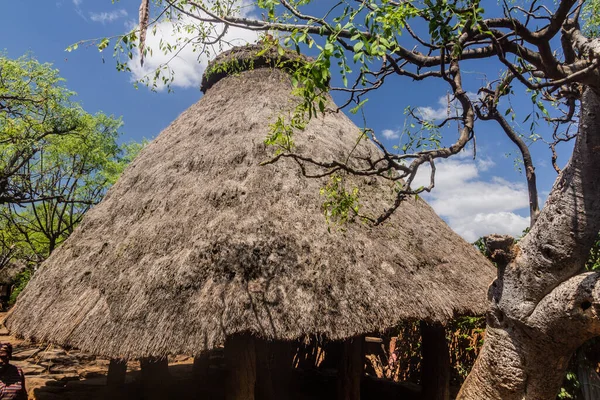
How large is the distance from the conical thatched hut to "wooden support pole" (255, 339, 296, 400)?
3.00 meters

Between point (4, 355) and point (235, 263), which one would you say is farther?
point (4, 355)

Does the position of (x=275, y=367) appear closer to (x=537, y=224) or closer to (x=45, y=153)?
(x=537, y=224)

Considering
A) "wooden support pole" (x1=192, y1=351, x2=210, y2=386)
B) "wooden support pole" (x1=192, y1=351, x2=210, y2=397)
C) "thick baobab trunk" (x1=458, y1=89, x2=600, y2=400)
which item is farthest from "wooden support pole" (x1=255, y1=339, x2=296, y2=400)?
"thick baobab trunk" (x1=458, y1=89, x2=600, y2=400)

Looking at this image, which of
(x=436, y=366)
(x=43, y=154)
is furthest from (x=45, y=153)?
(x=436, y=366)

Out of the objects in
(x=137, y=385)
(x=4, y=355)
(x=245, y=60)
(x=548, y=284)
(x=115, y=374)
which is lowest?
(x=137, y=385)

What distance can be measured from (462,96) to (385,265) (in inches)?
75.3

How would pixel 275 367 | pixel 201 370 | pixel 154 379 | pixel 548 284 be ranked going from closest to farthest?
pixel 548 284
pixel 154 379
pixel 275 367
pixel 201 370

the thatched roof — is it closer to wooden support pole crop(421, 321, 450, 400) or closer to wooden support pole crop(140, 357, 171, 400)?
wooden support pole crop(421, 321, 450, 400)

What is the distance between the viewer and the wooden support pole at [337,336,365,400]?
554 cm

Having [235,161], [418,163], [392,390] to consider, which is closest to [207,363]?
[392,390]

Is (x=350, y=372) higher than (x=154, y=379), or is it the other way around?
(x=350, y=372)

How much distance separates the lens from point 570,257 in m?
3.04

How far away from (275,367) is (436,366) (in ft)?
10.4

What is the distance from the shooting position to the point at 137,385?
24.8ft
